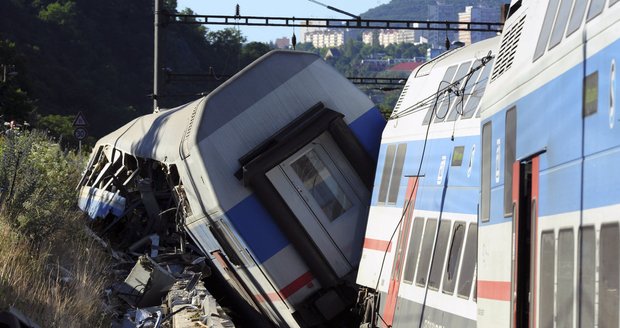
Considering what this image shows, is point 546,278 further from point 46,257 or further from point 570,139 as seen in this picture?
point 46,257

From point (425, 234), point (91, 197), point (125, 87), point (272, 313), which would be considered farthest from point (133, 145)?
point (125, 87)

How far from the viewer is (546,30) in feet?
24.3

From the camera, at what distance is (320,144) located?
15820 mm

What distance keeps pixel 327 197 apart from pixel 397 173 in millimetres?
2219

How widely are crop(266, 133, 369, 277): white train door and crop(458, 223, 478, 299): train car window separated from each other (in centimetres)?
512

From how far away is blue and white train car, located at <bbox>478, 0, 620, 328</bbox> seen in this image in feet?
17.9

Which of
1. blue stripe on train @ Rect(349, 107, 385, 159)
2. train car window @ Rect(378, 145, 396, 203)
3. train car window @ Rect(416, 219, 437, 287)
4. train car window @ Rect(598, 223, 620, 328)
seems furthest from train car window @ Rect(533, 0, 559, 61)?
blue stripe on train @ Rect(349, 107, 385, 159)

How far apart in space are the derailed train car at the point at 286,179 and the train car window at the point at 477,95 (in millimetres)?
4377

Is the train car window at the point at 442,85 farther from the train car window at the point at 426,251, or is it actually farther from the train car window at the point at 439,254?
the train car window at the point at 439,254

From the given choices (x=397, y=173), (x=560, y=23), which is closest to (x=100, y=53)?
(x=397, y=173)

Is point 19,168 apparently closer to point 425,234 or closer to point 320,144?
point 320,144

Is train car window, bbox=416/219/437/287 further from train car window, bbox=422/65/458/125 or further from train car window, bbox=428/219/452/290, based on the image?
train car window, bbox=422/65/458/125

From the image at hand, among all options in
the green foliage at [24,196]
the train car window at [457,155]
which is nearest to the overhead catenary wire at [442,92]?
the train car window at [457,155]

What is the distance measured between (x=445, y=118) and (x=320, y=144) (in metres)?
4.12
